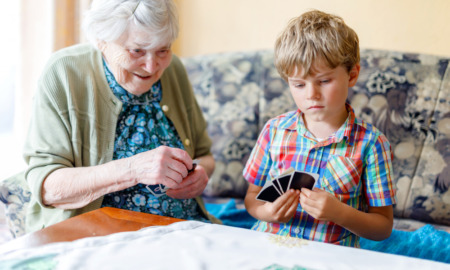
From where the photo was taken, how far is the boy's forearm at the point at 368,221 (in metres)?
1.32

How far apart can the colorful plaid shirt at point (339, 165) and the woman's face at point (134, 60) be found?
0.50 metres

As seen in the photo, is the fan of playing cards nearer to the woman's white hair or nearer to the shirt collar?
the shirt collar

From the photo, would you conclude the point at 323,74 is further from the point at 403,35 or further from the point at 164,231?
the point at 403,35

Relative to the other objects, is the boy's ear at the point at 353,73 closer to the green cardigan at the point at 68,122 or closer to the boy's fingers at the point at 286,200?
the boy's fingers at the point at 286,200

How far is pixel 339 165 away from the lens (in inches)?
54.6

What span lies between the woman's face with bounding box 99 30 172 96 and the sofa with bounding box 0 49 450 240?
755 millimetres

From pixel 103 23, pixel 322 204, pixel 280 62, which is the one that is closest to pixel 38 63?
pixel 103 23

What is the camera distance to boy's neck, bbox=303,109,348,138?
144 cm

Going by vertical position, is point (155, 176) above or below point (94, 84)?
below

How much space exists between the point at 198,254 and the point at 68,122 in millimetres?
817

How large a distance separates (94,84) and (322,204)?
3.03 ft

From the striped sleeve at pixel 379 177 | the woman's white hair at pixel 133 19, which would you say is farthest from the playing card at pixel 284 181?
the woman's white hair at pixel 133 19

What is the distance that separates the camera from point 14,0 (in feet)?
8.41

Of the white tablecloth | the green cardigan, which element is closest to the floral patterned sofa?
the green cardigan
